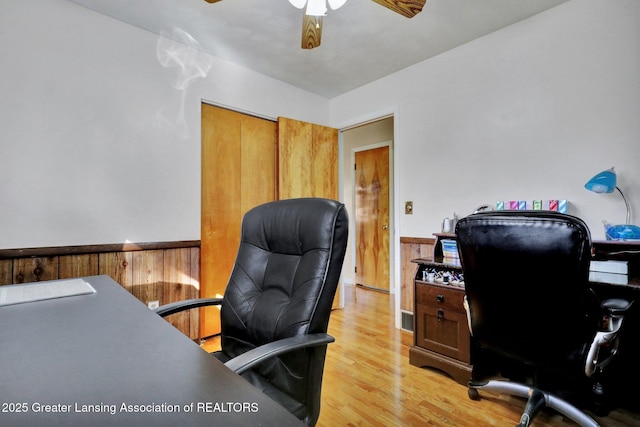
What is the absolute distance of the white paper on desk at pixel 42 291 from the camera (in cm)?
105

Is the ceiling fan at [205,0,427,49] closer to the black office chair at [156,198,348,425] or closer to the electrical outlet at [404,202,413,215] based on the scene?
the black office chair at [156,198,348,425]

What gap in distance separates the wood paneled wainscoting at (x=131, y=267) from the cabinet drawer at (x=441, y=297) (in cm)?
180

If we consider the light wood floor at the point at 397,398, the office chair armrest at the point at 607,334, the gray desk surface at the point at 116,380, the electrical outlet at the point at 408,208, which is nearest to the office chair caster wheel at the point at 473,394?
the light wood floor at the point at 397,398

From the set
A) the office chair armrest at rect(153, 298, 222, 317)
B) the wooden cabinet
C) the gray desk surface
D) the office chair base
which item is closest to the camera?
the gray desk surface

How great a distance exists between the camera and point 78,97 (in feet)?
6.65

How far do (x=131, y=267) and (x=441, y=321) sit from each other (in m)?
2.25

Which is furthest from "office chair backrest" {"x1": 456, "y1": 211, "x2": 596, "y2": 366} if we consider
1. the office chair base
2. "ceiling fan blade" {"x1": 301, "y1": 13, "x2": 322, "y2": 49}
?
"ceiling fan blade" {"x1": 301, "y1": 13, "x2": 322, "y2": 49}

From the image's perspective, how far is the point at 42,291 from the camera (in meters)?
1.16

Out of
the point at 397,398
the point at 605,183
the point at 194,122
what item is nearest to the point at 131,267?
the point at 194,122

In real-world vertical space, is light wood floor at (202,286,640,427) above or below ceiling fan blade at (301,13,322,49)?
below

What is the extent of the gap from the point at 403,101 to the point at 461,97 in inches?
22.4

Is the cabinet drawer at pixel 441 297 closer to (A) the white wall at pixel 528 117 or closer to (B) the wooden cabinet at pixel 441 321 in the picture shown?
(B) the wooden cabinet at pixel 441 321

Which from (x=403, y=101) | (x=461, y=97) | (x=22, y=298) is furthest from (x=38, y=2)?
(x=461, y=97)

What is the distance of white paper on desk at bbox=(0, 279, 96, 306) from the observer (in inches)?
41.3
